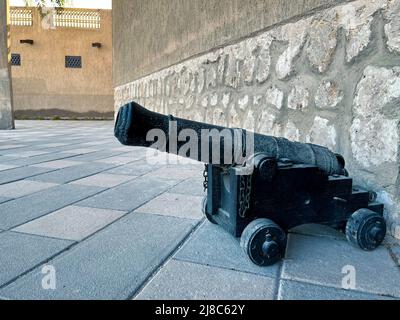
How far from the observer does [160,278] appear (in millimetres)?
1351

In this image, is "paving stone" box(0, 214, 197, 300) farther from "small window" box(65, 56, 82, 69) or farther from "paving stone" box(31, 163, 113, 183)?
"small window" box(65, 56, 82, 69)

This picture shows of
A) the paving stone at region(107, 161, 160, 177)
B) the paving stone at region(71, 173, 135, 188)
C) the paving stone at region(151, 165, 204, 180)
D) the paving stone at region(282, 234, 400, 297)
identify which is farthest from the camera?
the paving stone at region(107, 161, 160, 177)

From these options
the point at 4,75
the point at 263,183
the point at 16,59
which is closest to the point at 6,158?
the point at 263,183

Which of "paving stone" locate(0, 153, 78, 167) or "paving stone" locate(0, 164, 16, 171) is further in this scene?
"paving stone" locate(0, 153, 78, 167)

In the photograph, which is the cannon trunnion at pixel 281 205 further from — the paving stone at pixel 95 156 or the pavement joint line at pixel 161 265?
the paving stone at pixel 95 156

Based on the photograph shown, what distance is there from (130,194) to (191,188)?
508 millimetres

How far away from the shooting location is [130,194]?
2.64 meters

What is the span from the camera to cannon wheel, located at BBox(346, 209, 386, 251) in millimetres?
1645

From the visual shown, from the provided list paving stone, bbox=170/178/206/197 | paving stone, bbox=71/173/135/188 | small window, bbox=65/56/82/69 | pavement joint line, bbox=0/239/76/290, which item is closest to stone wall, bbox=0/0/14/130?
paving stone, bbox=71/173/135/188

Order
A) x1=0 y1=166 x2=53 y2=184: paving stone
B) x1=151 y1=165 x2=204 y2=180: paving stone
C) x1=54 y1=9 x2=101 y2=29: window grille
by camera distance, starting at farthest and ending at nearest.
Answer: x1=54 y1=9 x2=101 y2=29: window grille → x1=151 y1=165 x2=204 y2=180: paving stone → x1=0 y1=166 x2=53 y2=184: paving stone

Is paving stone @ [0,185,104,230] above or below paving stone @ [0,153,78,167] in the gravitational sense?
above

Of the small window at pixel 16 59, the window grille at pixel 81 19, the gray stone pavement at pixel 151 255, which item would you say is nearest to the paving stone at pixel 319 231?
the gray stone pavement at pixel 151 255

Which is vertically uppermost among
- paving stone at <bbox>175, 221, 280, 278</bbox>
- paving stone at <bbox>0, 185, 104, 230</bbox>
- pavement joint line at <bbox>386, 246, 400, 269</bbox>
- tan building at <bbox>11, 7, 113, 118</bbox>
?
tan building at <bbox>11, 7, 113, 118</bbox>
